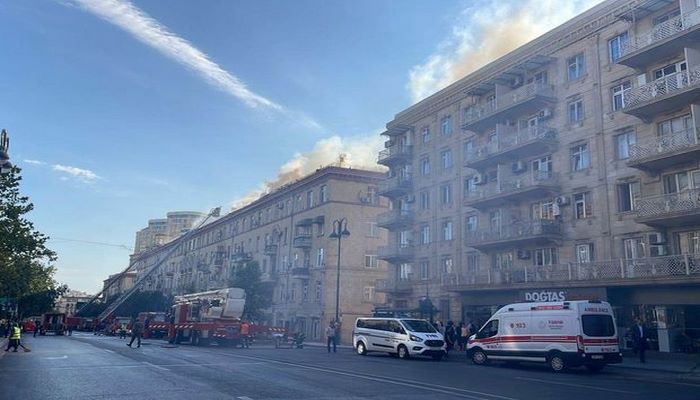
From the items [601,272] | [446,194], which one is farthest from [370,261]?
[601,272]

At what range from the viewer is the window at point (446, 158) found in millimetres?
41125

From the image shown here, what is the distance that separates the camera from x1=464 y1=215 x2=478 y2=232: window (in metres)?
37.6

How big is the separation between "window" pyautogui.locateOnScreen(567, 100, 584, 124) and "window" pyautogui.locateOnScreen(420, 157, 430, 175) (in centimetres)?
1368

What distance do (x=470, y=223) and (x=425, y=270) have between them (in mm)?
5538

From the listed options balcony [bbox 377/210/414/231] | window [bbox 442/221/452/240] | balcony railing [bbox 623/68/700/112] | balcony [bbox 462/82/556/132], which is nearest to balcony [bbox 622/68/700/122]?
balcony railing [bbox 623/68/700/112]

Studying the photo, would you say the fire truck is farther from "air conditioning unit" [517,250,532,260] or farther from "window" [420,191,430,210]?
"air conditioning unit" [517,250,532,260]

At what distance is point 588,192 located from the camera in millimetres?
29312

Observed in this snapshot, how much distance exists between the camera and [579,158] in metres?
30.4

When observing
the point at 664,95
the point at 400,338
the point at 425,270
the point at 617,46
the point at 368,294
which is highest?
the point at 617,46

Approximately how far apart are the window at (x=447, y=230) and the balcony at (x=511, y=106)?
6734 mm

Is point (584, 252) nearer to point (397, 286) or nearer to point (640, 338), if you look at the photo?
point (640, 338)

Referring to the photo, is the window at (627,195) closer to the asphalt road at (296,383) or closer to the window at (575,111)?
the window at (575,111)

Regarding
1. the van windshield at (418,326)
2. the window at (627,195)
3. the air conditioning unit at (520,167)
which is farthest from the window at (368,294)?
the window at (627,195)

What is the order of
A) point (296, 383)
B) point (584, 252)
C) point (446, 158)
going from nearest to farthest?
point (296, 383) → point (584, 252) → point (446, 158)
